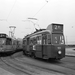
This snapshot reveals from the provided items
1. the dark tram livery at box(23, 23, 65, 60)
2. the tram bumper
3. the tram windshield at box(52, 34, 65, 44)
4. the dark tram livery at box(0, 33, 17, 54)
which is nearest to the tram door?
the dark tram livery at box(23, 23, 65, 60)

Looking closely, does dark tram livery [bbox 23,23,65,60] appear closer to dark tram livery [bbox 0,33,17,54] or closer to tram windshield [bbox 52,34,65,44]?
tram windshield [bbox 52,34,65,44]

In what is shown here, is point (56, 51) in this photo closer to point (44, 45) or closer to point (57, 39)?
point (57, 39)

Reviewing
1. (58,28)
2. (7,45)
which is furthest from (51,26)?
(7,45)

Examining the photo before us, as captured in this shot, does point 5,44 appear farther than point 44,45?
Yes

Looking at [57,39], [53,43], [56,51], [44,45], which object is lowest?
[56,51]

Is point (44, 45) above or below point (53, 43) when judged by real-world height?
below

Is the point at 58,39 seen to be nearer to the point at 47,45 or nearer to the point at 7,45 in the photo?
the point at 47,45

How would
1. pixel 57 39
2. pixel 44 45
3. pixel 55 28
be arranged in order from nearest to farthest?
1. pixel 57 39
2. pixel 55 28
3. pixel 44 45

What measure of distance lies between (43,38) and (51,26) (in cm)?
150

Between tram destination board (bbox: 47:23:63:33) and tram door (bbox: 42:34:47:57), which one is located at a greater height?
tram destination board (bbox: 47:23:63:33)

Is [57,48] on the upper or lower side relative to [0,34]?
lower

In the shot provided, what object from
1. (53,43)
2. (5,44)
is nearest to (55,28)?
(53,43)

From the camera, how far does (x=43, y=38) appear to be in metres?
13.2

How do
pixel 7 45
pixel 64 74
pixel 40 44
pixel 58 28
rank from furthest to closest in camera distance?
pixel 7 45, pixel 40 44, pixel 58 28, pixel 64 74
